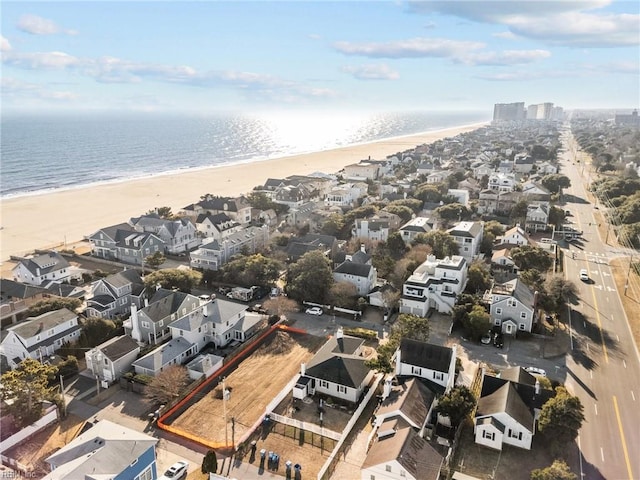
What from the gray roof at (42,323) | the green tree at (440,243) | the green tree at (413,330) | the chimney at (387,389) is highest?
the green tree at (440,243)

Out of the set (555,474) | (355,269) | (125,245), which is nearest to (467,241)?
(355,269)

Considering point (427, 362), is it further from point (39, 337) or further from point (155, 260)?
point (155, 260)

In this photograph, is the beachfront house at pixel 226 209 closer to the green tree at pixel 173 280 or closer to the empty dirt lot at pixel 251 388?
the green tree at pixel 173 280

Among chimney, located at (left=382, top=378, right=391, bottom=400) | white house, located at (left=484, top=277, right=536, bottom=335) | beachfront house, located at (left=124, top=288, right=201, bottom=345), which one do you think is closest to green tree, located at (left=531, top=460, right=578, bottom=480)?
chimney, located at (left=382, top=378, right=391, bottom=400)

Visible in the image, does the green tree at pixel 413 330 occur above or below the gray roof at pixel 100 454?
above

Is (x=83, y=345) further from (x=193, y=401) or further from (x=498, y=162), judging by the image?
(x=498, y=162)

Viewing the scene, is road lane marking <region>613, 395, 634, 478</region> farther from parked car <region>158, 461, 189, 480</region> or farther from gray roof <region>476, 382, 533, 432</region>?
parked car <region>158, 461, 189, 480</region>

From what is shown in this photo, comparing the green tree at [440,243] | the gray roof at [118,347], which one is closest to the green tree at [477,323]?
the green tree at [440,243]
